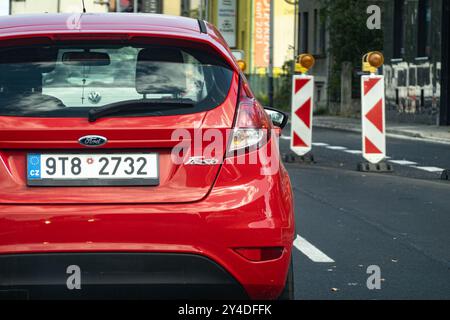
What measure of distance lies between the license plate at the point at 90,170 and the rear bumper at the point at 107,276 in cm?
31

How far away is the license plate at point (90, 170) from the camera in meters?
5.30

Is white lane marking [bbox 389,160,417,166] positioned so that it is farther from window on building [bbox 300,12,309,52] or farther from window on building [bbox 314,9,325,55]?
window on building [bbox 300,12,309,52]

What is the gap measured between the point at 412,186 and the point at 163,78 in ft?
32.0

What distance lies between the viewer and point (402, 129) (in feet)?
100

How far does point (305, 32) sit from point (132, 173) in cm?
4944

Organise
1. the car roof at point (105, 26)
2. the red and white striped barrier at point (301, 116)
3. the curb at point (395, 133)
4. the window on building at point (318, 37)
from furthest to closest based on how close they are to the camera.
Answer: the window on building at point (318, 37)
the curb at point (395, 133)
the red and white striped barrier at point (301, 116)
the car roof at point (105, 26)

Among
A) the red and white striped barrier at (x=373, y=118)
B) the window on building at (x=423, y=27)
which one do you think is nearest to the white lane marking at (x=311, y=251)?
the red and white striped barrier at (x=373, y=118)

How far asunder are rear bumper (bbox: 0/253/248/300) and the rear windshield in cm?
63

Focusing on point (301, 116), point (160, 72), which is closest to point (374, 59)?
point (301, 116)

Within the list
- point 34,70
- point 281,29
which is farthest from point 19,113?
point 281,29

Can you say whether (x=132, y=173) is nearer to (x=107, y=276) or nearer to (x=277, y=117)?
(x=107, y=276)

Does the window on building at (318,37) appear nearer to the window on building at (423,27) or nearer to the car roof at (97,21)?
the window on building at (423,27)

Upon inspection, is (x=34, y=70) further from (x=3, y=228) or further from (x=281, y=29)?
(x=281, y=29)

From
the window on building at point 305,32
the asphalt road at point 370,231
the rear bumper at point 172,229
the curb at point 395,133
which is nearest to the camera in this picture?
the rear bumper at point 172,229
